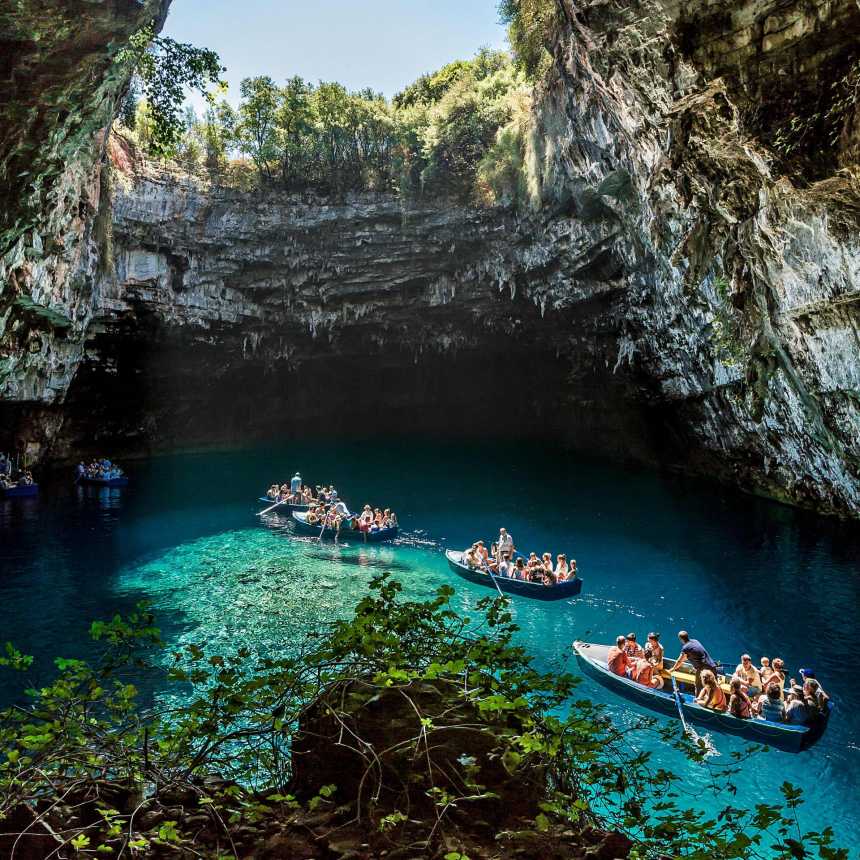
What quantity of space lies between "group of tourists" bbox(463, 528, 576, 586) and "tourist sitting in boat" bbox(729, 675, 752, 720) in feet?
19.2

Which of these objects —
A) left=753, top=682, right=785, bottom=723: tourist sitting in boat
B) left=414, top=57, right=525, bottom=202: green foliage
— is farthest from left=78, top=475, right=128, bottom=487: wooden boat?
left=753, top=682, right=785, bottom=723: tourist sitting in boat

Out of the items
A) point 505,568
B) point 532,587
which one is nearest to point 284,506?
point 505,568

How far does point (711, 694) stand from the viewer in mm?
10195

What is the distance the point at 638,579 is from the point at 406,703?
14639 mm

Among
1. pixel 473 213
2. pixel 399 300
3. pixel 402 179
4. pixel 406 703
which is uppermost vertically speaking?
pixel 402 179

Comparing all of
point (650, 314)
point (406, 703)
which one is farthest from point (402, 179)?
point (406, 703)

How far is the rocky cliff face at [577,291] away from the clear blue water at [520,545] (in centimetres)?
406

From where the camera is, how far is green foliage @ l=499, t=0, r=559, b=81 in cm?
2211

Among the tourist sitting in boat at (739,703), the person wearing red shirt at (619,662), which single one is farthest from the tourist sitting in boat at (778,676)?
the person wearing red shirt at (619,662)

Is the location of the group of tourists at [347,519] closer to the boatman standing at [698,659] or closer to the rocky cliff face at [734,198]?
the boatman standing at [698,659]

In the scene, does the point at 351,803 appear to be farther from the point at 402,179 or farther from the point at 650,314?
the point at 402,179

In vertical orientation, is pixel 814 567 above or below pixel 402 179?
below

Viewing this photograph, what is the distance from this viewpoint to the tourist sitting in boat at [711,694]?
1009cm

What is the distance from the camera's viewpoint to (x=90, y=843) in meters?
3.20
